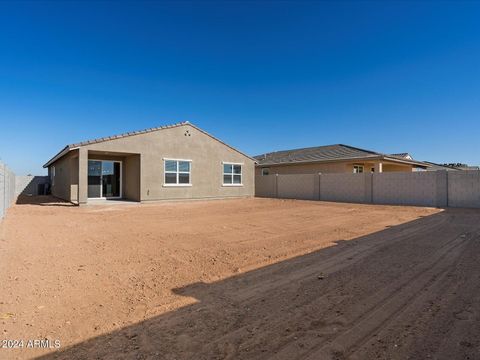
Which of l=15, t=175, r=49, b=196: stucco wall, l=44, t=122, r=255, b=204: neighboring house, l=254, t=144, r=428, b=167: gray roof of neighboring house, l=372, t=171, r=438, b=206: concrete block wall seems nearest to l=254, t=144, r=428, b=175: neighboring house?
l=254, t=144, r=428, b=167: gray roof of neighboring house

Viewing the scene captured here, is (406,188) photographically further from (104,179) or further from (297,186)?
(104,179)

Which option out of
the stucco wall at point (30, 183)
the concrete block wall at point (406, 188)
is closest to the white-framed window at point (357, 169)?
the concrete block wall at point (406, 188)

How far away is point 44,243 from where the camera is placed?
22.7 feet

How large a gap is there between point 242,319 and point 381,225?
8220mm

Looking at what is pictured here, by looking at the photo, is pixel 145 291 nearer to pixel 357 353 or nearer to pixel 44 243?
pixel 357 353

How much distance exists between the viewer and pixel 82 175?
15125 mm

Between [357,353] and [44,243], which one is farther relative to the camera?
[44,243]

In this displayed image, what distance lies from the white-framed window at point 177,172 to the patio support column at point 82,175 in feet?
14.8

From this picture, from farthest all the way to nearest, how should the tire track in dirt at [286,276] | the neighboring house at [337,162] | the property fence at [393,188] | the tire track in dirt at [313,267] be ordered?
the neighboring house at [337,162] → the property fence at [393,188] → the tire track in dirt at [313,267] → the tire track in dirt at [286,276]

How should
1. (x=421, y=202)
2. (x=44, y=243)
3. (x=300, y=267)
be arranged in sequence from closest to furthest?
(x=300, y=267), (x=44, y=243), (x=421, y=202)

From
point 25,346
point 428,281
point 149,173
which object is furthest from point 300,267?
point 149,173

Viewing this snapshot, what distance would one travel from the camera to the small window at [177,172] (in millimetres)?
18547

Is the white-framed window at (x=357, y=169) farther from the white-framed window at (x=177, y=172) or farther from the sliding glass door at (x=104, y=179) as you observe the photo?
the sliding glass door at (x=104, y=179)

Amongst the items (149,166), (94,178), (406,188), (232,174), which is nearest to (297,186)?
(232,174)
